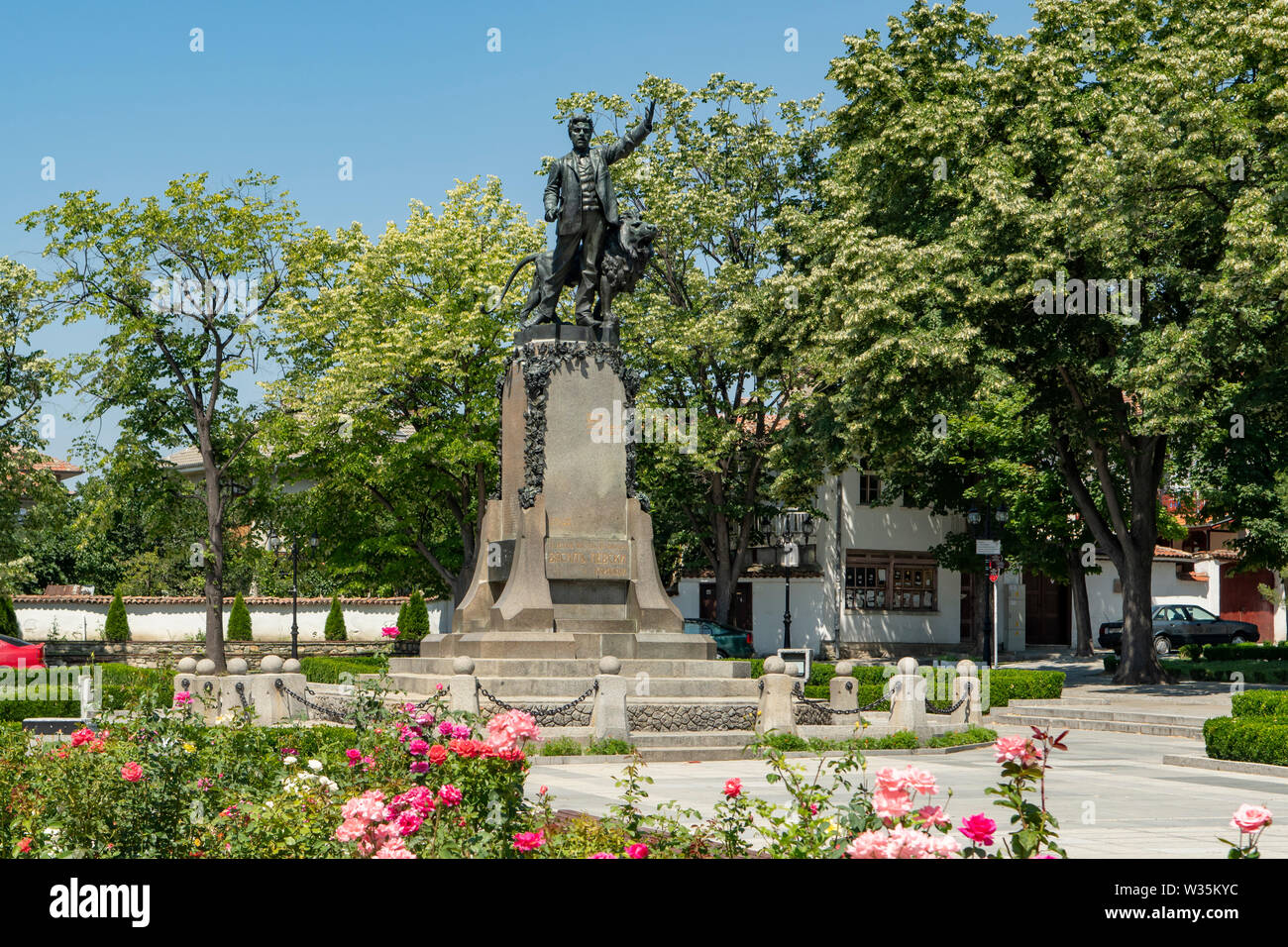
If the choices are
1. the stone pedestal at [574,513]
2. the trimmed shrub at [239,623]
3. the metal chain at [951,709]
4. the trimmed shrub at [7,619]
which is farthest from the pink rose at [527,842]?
the trimmed shrub at [239,623]

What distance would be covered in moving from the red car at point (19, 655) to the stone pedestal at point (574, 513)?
33.3 feet

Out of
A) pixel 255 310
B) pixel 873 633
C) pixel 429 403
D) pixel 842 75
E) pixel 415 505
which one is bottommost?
pixel 873 633

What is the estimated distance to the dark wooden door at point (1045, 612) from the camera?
2199 inches

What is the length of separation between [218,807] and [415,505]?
32.7m

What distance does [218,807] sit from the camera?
24.9 feet

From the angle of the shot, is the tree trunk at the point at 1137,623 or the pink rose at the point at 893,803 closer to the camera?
the pink rose at the point at 893,803

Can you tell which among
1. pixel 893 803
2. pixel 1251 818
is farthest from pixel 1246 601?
pixel 893 803

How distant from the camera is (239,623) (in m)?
49.1

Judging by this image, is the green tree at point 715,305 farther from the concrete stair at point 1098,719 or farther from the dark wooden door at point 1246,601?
the dark wooden door at point 1246,601

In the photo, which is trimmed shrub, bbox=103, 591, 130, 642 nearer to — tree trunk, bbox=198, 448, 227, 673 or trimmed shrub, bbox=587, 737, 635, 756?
tree trunk, bbox=198, 448, 227, 673

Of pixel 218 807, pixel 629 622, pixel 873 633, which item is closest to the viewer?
pixel 218 807

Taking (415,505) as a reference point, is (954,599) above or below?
below
